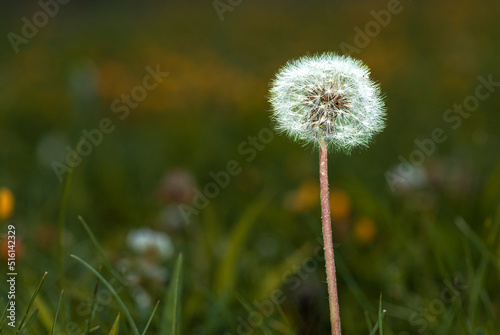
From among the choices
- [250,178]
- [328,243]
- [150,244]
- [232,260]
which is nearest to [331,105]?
[328,243]

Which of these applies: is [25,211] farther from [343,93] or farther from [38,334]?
[343,93]

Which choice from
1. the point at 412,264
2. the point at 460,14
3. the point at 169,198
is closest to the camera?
the point at 412,264

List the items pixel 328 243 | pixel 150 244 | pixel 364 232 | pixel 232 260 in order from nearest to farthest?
1. pixel 328 243
2. pixel 232 260
3. pixel 150 244
4. pixel 364 232

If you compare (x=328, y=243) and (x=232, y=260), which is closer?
(x=328, y=243)

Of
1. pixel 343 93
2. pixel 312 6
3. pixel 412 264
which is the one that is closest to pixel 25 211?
pixel 412 264

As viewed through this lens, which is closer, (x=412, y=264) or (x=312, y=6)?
(x=412, y=264)

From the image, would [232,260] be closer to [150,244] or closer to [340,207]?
[150,244]

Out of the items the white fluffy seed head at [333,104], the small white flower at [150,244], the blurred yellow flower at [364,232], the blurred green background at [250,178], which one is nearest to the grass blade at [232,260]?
the blurred green background at [250,178]

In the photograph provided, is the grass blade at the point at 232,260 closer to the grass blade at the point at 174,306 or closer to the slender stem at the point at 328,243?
the grass blade at the point at 174,306
